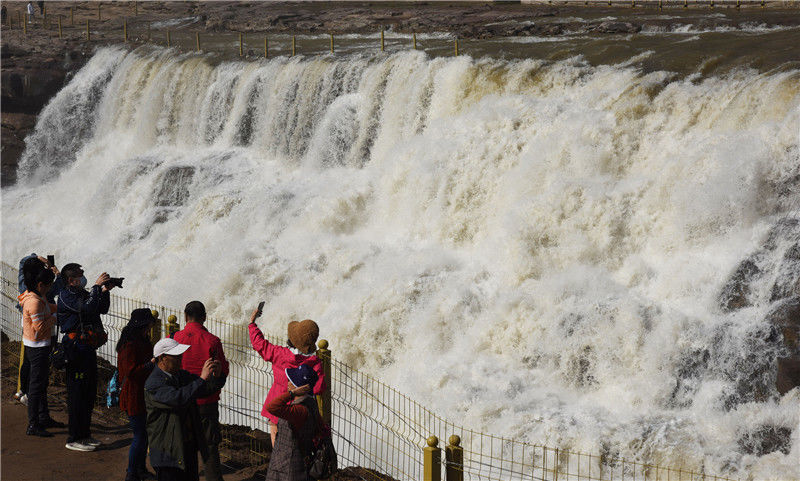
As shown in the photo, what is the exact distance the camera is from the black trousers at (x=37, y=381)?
25.1 ft

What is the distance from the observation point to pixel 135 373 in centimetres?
637

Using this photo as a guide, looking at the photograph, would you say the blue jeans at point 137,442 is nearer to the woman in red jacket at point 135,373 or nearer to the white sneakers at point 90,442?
the woman in red jacket at point 135,373

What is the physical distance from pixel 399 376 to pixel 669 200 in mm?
3764

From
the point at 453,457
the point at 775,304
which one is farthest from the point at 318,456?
the point at 775,304

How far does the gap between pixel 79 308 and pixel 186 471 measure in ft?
7.06

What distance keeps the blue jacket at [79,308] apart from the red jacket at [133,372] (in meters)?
0.80

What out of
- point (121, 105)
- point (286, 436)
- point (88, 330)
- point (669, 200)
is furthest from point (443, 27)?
point (286, 436)

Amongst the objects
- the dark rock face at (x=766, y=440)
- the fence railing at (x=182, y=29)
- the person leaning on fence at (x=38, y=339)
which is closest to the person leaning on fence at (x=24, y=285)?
the person leaning on fence at (x=38, y=339)

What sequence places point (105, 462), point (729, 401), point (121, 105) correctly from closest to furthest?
point (105, 462), point (729, 401), point (121, 105)

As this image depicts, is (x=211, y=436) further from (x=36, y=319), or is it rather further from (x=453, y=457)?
(x=36, y=319)

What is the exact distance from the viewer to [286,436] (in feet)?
16.6

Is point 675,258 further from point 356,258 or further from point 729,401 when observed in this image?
point 356,258

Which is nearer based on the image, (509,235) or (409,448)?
(409,448)

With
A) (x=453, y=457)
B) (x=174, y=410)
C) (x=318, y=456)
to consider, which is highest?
(x=174, y=410)
